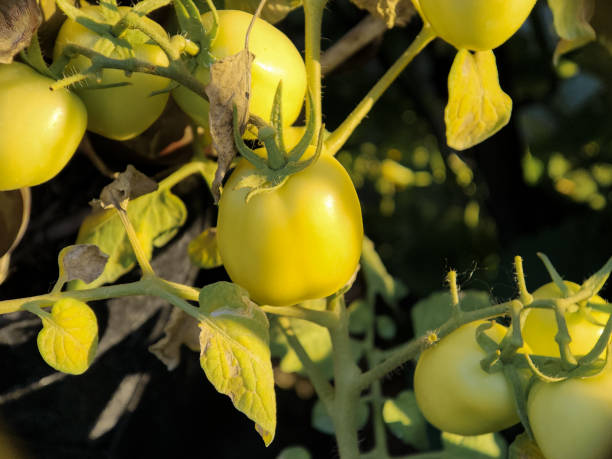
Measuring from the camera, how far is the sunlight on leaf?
330 mm

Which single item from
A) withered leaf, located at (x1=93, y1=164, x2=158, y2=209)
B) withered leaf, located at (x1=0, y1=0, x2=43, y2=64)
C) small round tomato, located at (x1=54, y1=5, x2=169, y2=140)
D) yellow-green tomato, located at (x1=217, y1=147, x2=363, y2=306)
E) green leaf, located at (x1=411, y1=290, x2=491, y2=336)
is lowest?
green leaf, located at (x1=411, y1=290, x2=491, y2=336)

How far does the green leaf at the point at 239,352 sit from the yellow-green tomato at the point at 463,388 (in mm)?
89

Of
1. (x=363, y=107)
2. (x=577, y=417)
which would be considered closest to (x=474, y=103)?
(x=363, y=107)

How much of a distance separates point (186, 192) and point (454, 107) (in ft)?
0.73

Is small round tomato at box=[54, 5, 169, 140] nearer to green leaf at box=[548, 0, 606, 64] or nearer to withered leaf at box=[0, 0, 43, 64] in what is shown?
withered leaf at box=[0, 0, 43, 64]

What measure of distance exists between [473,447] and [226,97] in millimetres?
311

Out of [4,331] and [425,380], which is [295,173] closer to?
[425,380]

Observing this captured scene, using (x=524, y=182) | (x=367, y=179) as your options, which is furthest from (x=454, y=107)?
(x=367, y=179)

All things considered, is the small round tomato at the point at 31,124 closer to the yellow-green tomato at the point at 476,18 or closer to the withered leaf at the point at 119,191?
the withered leaf at the point at 119,191

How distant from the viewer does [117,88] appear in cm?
35

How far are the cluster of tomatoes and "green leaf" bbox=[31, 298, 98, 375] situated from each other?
6.7 inches

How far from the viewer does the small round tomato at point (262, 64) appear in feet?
1.12

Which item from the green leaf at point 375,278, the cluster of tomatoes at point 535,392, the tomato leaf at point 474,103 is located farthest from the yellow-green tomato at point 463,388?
the green leaf at point 375,278

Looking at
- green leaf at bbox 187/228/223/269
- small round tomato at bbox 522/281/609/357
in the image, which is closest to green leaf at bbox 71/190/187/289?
green leaf at bbox 187/228/223/269
